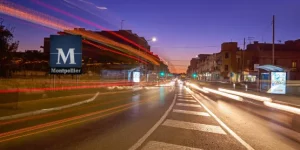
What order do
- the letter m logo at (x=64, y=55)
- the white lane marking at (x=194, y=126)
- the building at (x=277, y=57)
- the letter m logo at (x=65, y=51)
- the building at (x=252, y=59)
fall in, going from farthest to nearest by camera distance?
the building at (x=252, y=59), the building at (x=277, y=57), the letter m logo at (x=64, y=55), the letter m logo at (x=65, y=51), the white lane marking at (x=194, y=126)

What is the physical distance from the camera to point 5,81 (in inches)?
805

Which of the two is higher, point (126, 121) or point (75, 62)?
point (75, 62)

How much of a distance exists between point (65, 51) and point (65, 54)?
7.5 inches

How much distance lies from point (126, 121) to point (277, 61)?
74485 millimetres

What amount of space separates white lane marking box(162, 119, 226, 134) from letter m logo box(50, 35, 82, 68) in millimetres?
8498

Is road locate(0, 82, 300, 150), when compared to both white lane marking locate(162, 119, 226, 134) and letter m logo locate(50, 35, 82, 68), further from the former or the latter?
letter m logo locate(50, 35, 82, 68)

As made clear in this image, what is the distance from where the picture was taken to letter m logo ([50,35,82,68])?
60.3 ft

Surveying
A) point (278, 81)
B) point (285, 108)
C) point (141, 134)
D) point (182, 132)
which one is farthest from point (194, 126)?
point (278, 81)

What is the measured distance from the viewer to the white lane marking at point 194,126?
10.7 meters

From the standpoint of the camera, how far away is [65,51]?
18750 millimetres

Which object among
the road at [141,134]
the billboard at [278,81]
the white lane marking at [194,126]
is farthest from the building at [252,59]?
the road at [141,134]

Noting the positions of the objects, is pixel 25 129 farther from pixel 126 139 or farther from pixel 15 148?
pixel 126 139

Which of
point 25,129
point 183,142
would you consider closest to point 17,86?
point 25,129

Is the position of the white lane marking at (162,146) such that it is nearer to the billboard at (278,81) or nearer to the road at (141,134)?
the road at (141,134)
